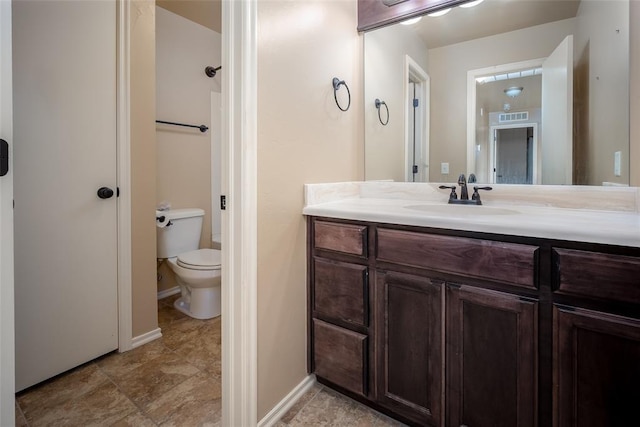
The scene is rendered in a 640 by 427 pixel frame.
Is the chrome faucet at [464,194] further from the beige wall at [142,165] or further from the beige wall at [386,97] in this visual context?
the beige wall at [142,165]

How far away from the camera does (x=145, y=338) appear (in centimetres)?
190

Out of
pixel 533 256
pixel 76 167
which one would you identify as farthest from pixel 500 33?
pixel 76 167

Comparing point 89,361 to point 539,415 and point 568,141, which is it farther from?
point 568,141

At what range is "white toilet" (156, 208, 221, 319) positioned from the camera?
2109 mm

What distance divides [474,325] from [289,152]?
0.96 metres

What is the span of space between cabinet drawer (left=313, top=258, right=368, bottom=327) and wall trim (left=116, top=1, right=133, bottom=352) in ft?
3.71

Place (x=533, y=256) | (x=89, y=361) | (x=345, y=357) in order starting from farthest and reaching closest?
(x=89, y=361)
(x=345, y=357)
(x=533, y=256)

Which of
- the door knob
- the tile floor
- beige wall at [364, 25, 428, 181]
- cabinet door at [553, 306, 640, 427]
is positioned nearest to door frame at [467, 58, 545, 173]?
beige wall at [364, 25, 428, 181]

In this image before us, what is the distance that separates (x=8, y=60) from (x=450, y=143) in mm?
1749

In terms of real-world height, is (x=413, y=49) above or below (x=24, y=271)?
above

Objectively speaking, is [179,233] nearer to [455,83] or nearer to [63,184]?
[63,184]

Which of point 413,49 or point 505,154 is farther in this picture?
point 413,49

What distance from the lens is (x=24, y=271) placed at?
143 cm

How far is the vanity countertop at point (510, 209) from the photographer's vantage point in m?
0.90
